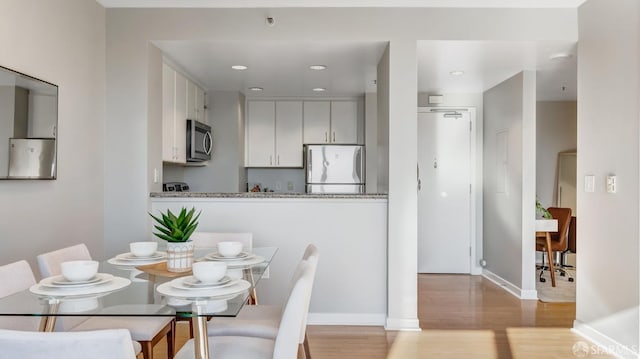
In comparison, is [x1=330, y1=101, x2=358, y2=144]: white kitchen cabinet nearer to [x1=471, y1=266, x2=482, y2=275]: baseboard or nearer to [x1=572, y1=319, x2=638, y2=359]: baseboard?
[x1=471, y1=266, x2=482, y2=275]: baseboard

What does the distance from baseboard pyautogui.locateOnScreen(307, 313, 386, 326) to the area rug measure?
6.02 feet

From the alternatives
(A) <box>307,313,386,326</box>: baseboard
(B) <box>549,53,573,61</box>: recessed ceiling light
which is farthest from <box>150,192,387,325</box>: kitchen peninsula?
(B) <box>549,53,573,61</box>: recessed ceiling light

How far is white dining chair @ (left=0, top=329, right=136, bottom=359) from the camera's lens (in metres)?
1.06

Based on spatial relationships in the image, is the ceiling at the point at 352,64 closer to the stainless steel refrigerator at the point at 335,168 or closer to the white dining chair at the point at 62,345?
the stainless steel refrigerator at the point at 335,168

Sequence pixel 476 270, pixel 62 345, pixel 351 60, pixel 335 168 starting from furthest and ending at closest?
pixel 476 270, pixel 335 168, pixel 351 60, pixel 62 345

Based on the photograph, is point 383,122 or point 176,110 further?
point 176,110

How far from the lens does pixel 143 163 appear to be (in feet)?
11.4

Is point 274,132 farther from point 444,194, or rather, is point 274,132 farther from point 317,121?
point 444,194

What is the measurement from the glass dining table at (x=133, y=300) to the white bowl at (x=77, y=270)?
0.04 meters

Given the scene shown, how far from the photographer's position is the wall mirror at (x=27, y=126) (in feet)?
7.63

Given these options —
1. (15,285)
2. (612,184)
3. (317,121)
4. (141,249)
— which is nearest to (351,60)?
(317,121)

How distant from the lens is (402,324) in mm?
3461

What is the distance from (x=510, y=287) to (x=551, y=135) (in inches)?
101

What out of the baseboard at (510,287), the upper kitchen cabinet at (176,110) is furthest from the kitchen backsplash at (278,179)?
the baseboard at (510,287)
